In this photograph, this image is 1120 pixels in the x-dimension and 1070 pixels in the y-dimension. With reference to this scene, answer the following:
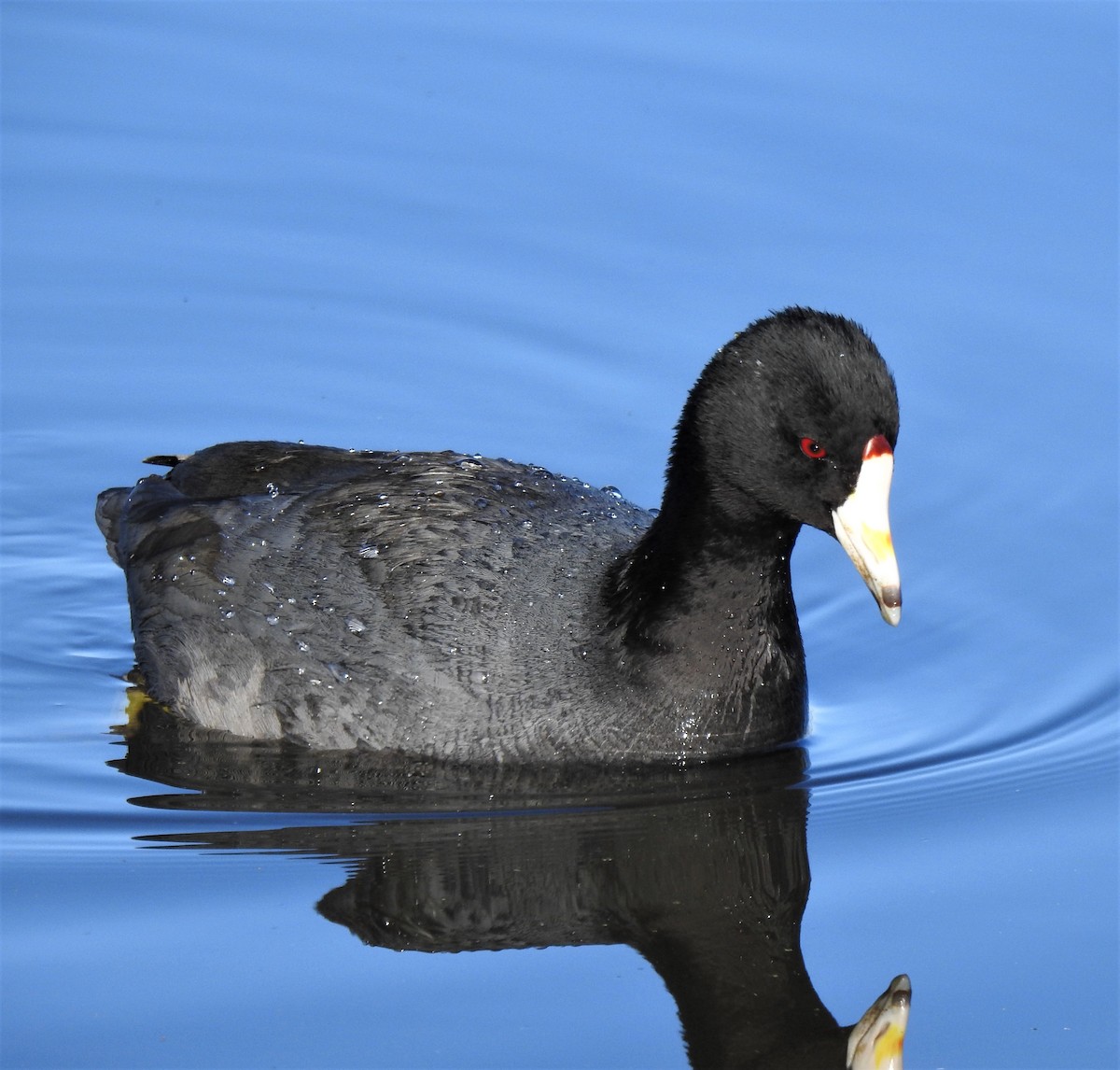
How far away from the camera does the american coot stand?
686cm

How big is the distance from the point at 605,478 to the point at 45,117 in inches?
177

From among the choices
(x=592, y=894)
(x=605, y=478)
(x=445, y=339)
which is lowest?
(x=592, y=894)

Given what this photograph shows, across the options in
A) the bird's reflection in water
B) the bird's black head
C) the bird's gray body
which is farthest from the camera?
the bird's gray body

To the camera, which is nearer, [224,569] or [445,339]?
[224,569]

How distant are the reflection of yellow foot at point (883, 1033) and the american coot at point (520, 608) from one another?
1445 millimetres

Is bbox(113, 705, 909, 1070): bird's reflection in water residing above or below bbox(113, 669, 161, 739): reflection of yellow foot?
below

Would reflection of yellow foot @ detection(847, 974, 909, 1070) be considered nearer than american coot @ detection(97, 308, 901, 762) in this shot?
Yes

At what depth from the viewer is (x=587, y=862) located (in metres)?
6.54

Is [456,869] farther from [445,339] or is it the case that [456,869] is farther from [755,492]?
[445,339]

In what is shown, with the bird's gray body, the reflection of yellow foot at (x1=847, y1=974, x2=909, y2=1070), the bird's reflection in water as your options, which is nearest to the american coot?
the bird's gray body

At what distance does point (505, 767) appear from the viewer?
701 centimetres

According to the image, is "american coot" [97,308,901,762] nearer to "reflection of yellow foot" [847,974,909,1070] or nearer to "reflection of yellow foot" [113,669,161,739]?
"reflection of yellow foot" [113,669,161,739]

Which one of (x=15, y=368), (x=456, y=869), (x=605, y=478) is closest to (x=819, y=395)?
(x=456, y=869)

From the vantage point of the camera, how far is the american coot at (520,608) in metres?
6.86
